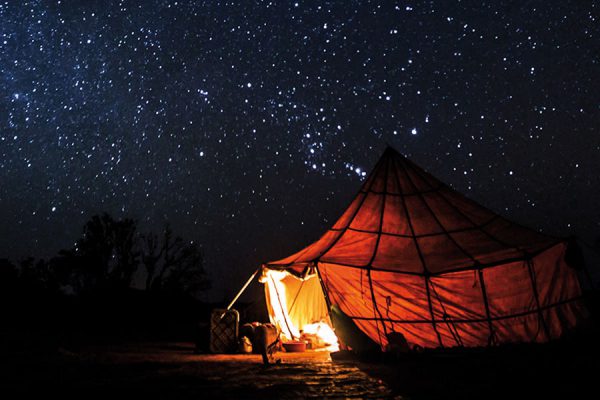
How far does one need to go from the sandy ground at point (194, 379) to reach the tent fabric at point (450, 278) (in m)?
2.02

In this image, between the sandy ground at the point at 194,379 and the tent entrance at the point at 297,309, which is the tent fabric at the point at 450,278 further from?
the sandy ground at the point at 194,379

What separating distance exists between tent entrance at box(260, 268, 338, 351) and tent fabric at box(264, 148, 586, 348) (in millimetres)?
1031

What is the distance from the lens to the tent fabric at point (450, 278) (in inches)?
281

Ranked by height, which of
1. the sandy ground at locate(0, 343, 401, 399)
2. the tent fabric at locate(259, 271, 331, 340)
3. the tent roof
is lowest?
the sandy ground at locate(0, 343, 401, 399)

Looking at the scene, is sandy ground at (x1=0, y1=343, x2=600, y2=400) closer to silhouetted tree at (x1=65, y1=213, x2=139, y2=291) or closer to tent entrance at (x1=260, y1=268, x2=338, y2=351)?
tent entrance at (x1=260, y1=268, x2=338, y2=351)

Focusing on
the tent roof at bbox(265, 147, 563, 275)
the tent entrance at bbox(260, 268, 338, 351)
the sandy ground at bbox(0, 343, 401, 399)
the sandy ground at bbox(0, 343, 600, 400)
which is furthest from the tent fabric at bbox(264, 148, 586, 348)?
the sandy ground at bbox(0, 343, 401, 399)

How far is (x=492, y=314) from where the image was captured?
722 cm

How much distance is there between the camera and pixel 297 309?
1052 centimetres

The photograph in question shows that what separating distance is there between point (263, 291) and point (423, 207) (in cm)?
434

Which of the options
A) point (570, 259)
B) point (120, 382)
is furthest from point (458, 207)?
point (120, 382)

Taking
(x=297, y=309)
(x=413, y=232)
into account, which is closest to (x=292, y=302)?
(x=297, y=309)

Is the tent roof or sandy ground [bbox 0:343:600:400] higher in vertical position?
the tent roof

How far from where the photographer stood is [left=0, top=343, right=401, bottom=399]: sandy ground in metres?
3.76

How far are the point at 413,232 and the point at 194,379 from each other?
5.54m
